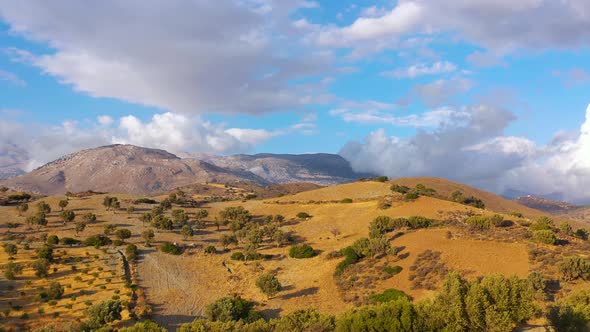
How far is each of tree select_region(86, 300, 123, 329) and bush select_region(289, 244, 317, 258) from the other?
23681 millimetres

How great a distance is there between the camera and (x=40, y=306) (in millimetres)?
33875

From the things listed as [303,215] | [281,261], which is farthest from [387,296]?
[303,215]

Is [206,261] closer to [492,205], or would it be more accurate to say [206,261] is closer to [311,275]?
[311,275]

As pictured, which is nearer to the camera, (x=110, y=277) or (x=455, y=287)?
(x=455, y=287)

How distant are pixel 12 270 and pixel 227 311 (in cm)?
2364

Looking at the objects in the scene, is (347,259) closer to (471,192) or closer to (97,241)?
(97,241)

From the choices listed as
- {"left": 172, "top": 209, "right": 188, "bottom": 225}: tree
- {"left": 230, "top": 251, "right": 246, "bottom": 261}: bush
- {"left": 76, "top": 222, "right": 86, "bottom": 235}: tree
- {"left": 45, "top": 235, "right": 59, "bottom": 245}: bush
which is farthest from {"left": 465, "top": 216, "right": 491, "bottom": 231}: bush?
{"left": 76, "top": 222, "right": 86, "bottom": 235}: tree

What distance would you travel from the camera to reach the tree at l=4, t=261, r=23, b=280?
3778 cm

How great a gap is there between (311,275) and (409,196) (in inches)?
1292

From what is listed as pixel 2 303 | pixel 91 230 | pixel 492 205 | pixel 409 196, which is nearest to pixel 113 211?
pixel 91 230

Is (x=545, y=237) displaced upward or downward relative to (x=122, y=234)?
downward

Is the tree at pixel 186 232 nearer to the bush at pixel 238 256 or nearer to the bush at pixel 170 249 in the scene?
the bush at pixel 170 249

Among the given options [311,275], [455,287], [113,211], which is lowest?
[311,275]

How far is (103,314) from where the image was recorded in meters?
30.2
